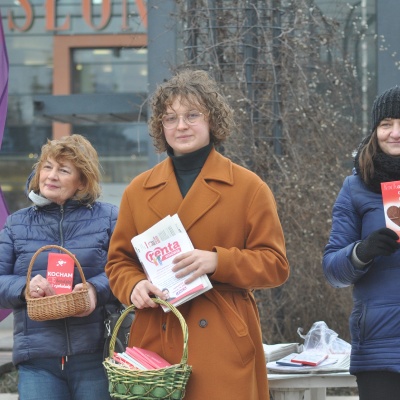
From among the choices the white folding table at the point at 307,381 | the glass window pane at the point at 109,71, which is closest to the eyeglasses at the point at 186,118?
the white folding table at the point at 307,381

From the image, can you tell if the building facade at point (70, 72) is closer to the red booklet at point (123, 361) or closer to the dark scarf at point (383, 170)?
the dark scarf at point (383, 170)

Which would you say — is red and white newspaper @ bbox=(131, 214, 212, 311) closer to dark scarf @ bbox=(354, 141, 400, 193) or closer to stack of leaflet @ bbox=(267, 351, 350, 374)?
dark scarf @ bbox=(354, 141, 400, 193)

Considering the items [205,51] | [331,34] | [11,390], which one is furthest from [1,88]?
[331,34]

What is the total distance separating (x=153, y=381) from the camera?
10.6ft

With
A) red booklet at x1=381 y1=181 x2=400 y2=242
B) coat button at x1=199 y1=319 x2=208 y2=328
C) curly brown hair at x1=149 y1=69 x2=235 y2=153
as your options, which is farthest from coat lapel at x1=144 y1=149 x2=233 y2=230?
red booklet at x1=381 y1=181 x2=400 y2=242

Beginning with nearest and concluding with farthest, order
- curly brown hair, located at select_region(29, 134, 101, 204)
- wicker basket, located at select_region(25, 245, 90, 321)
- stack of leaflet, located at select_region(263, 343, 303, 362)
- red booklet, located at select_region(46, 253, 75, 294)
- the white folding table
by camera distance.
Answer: wicker basket, located at select_region(25, 245, 90, 321) → red booklet, located at select_region(46, 253, 75, 294) → curly brown hair, located at select_region(29, 134, 101, 204) → the white folding table → stack of leaflet, located at select_region(263, 343, 303, 362)

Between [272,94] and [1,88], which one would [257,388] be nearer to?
[1,88]

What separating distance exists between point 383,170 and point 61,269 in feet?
4.84

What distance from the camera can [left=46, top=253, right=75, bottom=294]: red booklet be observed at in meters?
4.05

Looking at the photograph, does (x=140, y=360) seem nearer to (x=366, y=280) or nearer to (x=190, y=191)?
(x=190, y=191)

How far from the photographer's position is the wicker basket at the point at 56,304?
393cm

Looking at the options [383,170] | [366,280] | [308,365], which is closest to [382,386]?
[366,280]

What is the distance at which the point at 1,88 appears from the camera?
6.34 m

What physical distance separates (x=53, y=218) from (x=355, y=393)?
4088mm
